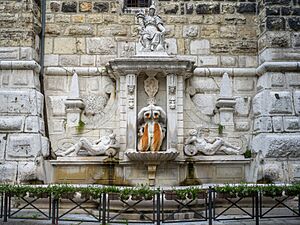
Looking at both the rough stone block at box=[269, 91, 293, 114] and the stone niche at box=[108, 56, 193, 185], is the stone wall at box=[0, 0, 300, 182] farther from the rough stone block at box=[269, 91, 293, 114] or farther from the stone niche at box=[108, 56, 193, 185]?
the stone niche at box=[108, 56, 193, 185]

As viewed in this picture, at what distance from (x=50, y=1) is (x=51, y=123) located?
295 cm

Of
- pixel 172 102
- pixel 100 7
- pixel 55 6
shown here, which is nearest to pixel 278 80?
pixel 172 102

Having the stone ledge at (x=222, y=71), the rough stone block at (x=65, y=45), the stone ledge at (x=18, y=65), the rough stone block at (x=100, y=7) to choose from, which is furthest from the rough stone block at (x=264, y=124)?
the stone ledge at (x=18, y=65)

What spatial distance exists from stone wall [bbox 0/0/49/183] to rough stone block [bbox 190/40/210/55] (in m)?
3.61

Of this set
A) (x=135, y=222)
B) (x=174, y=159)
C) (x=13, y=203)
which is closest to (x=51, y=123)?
(x=13, y=203)

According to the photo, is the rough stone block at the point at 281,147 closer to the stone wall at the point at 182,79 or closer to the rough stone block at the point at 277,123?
the stone wall at the point at 182,79

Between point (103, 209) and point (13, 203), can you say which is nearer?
point (103, 209)

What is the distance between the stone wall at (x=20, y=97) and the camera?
932 cm

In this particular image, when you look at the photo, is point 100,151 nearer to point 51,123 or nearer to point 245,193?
point 51,123

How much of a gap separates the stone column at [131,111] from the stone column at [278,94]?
267 centimetres

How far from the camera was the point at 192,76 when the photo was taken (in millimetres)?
10711

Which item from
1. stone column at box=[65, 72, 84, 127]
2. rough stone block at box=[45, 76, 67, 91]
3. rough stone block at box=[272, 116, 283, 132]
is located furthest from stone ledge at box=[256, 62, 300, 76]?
rough stone block at box=[45, 76, 67, 91]

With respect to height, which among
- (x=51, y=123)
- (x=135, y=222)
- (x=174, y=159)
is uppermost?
(x=51, y=123)

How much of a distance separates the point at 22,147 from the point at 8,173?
582 mm
